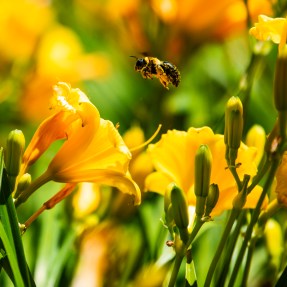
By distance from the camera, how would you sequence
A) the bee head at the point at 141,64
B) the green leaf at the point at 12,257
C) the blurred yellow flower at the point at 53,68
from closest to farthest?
the green leaf at the point at 12,257, the bee head at the point at 141,64, the blurred yellow flower at the point at 53,68

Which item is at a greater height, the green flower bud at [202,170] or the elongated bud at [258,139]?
the green flower bud at [202,170]

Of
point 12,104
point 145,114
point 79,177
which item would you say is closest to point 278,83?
point 79,177

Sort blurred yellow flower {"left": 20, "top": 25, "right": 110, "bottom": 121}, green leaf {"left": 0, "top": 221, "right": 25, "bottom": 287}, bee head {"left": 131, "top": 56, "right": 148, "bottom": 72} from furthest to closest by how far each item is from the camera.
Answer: blurred yellow flower {"left": 20, "top": 25, "right": 110, "bottom": 121}, bee head {"left": 131, "top": 56, "right": 148, "bottom": 72}, green leaf {"left": 0, "top": 221, "right": 25, "bottom": 287}

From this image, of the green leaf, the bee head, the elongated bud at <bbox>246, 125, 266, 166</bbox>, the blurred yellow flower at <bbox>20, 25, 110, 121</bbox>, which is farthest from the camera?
the blurred yellow flower at <bbox>20, 25, 110, 121</bbox>

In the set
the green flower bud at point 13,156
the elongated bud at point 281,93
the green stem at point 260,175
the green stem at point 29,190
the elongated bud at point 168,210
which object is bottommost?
the elongated bud at point 168,210

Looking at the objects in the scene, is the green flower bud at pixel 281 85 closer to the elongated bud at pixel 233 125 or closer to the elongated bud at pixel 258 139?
the elongated bud at pixel 233 125

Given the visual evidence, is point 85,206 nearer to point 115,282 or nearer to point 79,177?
point 115,282

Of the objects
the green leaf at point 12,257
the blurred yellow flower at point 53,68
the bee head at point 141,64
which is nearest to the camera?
the green leaf at point 12,257

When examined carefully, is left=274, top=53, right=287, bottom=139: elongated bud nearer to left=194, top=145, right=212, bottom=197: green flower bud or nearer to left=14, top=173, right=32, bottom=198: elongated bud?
left=194, top=145, right=212, bottom=197: green flower bud

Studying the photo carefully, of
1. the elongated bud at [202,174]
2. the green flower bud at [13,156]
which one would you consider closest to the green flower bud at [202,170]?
the elongated bud at [202,174]

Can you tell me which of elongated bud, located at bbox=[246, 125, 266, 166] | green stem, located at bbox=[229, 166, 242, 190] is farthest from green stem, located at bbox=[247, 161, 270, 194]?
elongated bud, located at bbox=[246, 125, 266, 166]
